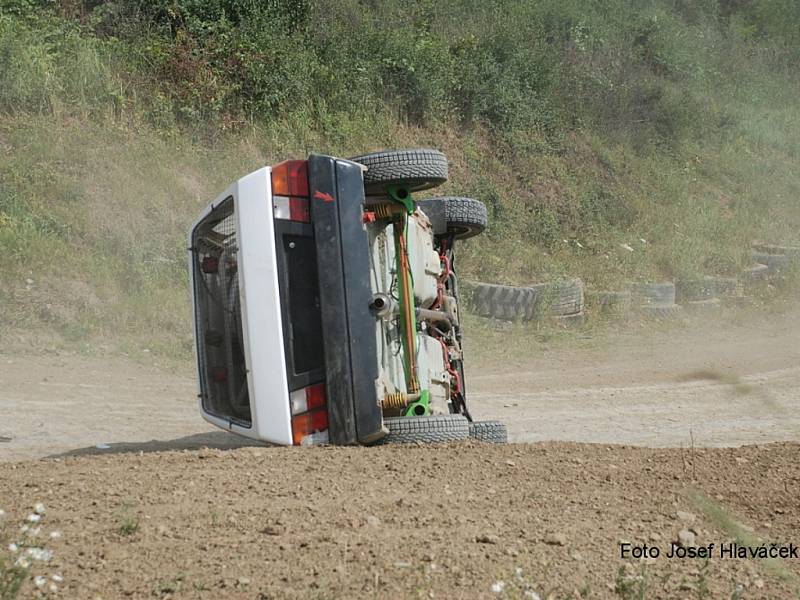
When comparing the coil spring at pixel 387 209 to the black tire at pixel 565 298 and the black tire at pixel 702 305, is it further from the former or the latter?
the black tire at pixel 702 305

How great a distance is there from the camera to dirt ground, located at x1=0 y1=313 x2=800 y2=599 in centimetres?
371

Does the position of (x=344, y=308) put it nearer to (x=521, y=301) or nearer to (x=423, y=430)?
(x=423, y=430)

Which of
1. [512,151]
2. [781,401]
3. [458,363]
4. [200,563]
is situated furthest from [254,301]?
[512,151]

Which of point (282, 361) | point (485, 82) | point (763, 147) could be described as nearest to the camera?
point (282, 361)

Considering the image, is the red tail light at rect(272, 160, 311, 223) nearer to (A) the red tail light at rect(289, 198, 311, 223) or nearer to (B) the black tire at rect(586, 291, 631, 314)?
(A) the red tail light at rect(289, 198, 311, 223)

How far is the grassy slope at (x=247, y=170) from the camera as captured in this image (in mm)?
11461

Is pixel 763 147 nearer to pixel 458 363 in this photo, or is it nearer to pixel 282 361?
pixel 458 363

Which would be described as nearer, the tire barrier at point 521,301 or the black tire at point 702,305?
the tire barrier at point 521,301

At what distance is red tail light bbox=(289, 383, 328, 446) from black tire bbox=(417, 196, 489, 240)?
319cm

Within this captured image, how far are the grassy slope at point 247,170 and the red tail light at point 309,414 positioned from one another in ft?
18.5

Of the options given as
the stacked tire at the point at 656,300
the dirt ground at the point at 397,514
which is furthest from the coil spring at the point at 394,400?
the stacked tire at the point at 656,300

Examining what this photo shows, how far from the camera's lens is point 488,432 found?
21.3 feet

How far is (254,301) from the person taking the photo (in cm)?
557

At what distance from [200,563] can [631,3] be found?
79.3 ft
